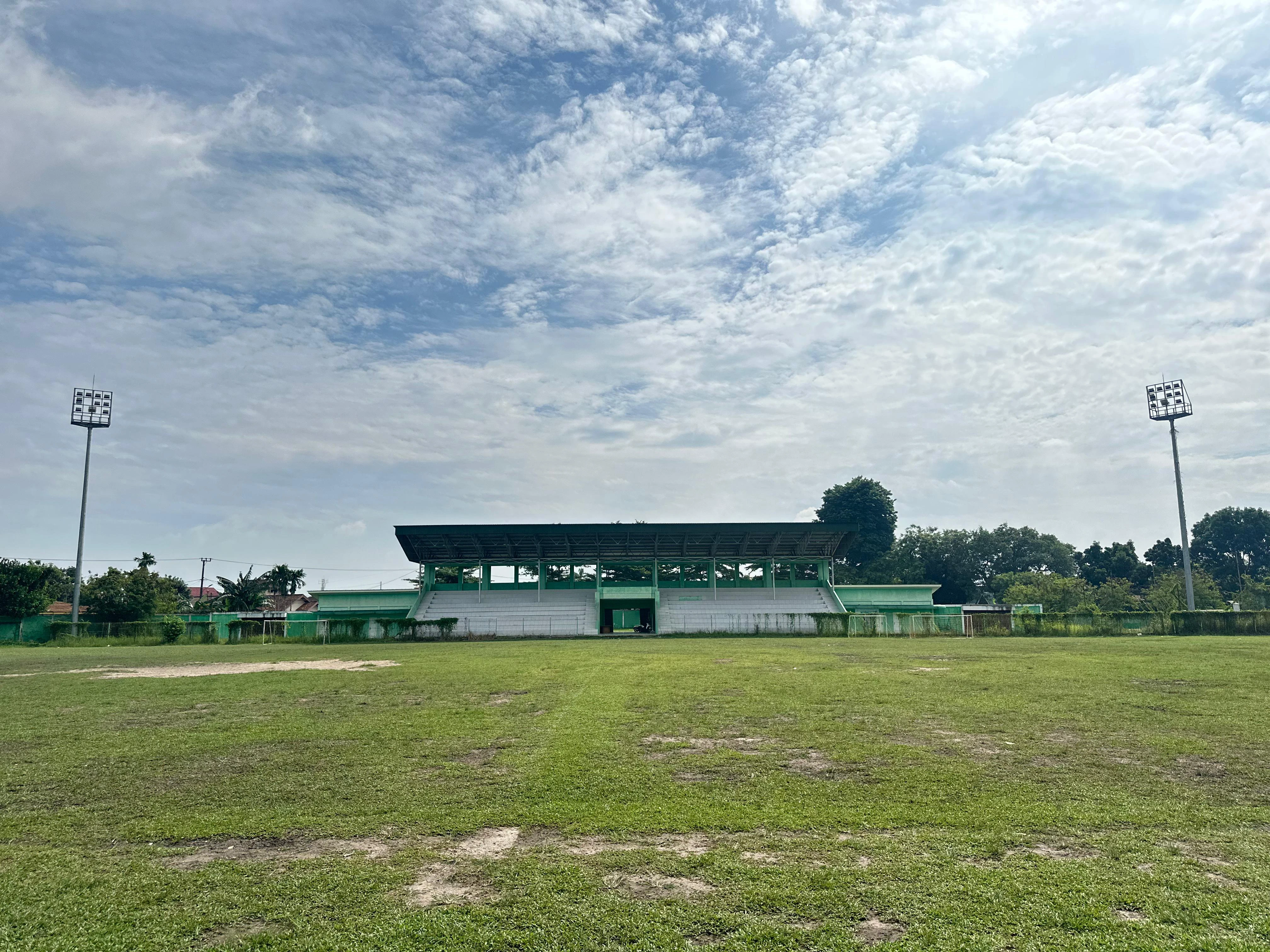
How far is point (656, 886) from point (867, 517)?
95220 millimetres

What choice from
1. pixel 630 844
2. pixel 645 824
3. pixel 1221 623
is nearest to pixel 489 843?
pixel 630 844

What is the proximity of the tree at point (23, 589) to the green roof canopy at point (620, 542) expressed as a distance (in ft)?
75.5

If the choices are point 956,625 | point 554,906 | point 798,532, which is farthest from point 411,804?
point 798,532

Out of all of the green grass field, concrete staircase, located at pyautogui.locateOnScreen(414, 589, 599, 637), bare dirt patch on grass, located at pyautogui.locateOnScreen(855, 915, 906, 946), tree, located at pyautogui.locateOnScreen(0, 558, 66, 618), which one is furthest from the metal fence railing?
bare dirt patch on grass, located at pyautogui.locateOnScreen(855, 915, 906, 946)

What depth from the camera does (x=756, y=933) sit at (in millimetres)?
4766

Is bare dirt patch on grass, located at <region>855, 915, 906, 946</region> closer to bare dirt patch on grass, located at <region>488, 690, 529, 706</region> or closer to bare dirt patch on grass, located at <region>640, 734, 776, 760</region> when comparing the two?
bare dirt patch on grass, located at <region>640, 734, 776, 760</region>

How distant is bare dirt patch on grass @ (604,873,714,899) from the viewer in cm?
540

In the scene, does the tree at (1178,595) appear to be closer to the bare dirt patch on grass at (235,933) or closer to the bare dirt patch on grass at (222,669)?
the bare dirt patch on grass at (222,669)

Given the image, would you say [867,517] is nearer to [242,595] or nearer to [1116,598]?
[1116,598]

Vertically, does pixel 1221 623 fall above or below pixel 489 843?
below

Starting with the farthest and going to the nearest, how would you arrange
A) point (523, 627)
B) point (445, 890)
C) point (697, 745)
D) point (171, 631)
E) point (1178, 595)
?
point (1178, 595) → point (523, 627) → point (171, 631) → point (697, 745) → point (445, 890)

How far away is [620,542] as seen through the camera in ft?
194

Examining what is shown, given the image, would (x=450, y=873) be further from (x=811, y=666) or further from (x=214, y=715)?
(x=811, y=666)

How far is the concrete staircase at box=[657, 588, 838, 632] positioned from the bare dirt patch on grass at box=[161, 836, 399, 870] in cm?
4534
